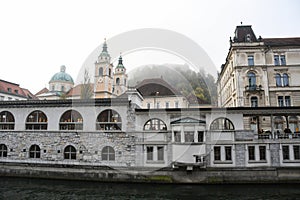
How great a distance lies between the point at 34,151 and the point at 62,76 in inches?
2043

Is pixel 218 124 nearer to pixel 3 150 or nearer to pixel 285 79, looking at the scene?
pixel 285 79

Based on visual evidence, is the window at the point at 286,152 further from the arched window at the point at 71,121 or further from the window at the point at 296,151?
the arched window at the point at 71,121

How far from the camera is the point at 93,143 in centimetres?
1984

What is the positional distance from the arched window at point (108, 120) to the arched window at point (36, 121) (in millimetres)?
5673

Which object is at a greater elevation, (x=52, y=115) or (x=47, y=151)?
(x=52, y=115)

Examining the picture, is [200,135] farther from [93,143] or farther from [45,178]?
[45,178]

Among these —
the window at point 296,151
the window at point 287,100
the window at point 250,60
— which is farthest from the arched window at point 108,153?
the window at point 287,100

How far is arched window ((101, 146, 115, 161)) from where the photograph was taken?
64.1ft

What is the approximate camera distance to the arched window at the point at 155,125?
65.1 feet

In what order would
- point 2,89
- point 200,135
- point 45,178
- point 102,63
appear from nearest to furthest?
point 200,135 < point 45,178 < point 2,89 < point 102,63

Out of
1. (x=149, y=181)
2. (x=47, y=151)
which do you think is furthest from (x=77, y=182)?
(x=149, y=181)

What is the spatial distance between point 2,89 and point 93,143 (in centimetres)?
3572

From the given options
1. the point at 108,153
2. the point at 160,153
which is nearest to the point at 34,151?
the point at 108,153

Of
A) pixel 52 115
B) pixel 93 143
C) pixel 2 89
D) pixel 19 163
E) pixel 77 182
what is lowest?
pixel 77 182
